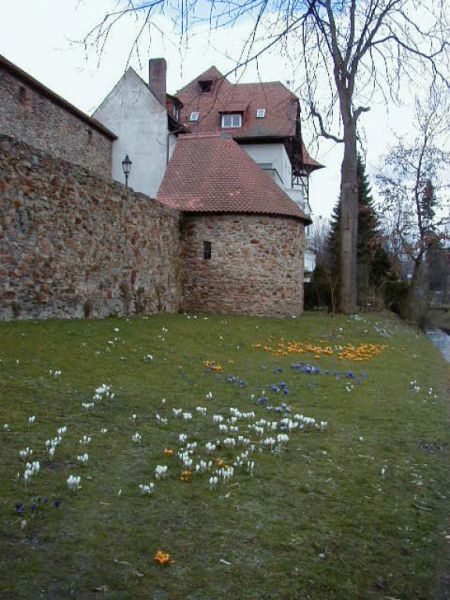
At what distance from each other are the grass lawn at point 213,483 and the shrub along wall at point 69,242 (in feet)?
6.18

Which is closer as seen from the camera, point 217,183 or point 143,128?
point 217,183

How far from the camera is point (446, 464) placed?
19.9ft

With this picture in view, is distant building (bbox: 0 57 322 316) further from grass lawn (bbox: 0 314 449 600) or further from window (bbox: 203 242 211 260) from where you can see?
grass lawn (bbox: 0 314 449 600)

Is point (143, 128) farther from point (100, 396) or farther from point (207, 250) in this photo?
point (100, 396)

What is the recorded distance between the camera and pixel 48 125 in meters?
24.3

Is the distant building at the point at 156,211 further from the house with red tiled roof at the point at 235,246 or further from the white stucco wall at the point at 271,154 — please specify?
the white stucco wall at the point at 271,154

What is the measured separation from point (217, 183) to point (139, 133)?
8.99m

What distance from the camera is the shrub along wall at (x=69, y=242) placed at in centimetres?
1112

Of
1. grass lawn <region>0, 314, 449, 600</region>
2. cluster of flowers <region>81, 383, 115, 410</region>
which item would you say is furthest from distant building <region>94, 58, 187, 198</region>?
cluster of flowers <region>81, 383, 115, 410</region>

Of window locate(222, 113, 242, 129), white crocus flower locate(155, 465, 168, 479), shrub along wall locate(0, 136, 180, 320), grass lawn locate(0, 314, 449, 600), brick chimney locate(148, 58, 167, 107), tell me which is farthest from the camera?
window locate(222, 113, 242, 129)

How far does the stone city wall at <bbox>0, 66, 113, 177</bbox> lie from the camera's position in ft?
71.4

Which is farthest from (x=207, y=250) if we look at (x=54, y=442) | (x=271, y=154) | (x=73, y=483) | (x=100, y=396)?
(x=73, y=483)

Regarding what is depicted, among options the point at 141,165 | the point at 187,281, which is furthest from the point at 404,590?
the point at 141,165

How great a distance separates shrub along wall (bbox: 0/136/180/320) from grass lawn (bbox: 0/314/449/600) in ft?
6.18
